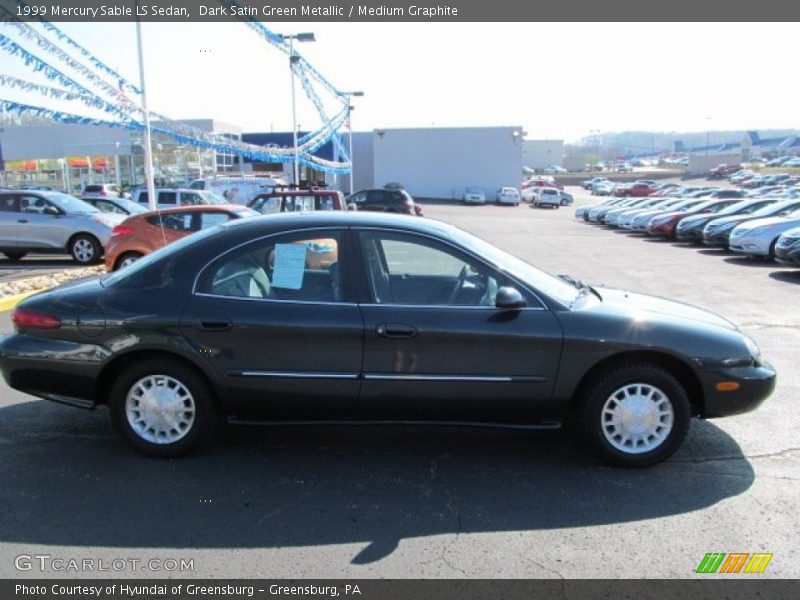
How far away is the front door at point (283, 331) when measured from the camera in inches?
158

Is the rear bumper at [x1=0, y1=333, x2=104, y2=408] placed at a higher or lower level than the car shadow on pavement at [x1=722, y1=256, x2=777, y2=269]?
higher

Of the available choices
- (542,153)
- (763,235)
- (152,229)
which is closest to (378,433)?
(152,229)

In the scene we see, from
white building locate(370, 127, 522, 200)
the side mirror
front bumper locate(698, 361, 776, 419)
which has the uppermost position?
white building locate(370, 127, 522, 200)

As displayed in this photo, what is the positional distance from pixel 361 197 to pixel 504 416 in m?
21.6

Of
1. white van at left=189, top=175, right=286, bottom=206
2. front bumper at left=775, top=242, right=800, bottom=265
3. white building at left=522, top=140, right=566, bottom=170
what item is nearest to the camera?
front bumper at left=775, top=242, right=800, bottom=265

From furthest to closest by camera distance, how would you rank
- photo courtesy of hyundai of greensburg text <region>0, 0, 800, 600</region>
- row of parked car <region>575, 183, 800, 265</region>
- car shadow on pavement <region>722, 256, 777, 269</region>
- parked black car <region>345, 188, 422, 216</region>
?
parked black car <region>345, 188, 422, 216</region>
row of parked car <region>575, 183, 800, 265</region>
car shadow on pavement <region>722, 256, 777, 269</region>
photo courtesy of hyundai of greensburg text <region>0, 0, 800, 600</region>

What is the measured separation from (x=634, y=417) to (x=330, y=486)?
1.90 metres

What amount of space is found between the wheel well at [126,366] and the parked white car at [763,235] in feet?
47.0

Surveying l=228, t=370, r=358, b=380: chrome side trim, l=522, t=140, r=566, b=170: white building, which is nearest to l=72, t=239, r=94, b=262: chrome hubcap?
l=228, t=370, r=358, b=380: chrome side trim

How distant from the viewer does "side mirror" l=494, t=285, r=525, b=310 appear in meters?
3.93

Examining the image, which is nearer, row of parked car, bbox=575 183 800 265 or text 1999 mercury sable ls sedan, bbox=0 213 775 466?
text 1999 mercury sable ls sedan, bbox=0 213 775 466

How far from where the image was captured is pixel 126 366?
13.8ft

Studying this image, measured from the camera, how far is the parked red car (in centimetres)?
2189

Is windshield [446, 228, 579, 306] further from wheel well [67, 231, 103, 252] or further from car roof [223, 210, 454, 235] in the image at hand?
wheel well [67, 231, 103, 252]
